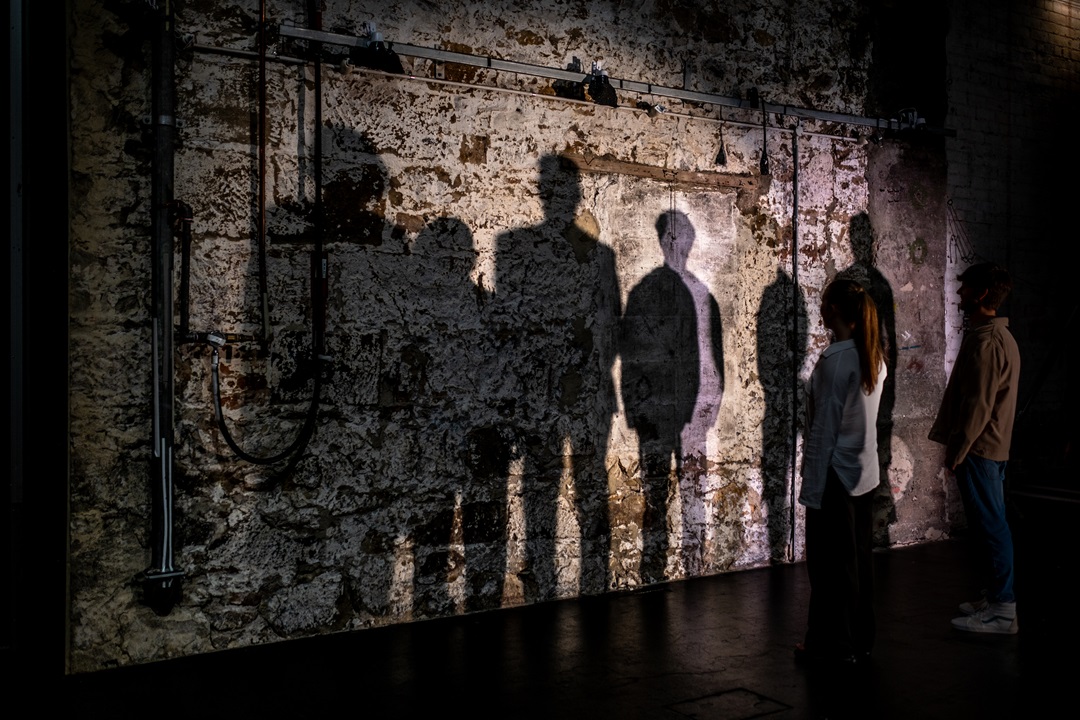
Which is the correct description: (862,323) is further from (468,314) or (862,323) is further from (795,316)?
(795,316)

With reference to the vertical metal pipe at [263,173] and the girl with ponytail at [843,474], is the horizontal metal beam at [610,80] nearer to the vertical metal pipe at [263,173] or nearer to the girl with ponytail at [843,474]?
the vertical metal pipe at [263,173]

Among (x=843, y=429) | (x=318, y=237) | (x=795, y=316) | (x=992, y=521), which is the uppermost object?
(x=318, y=237)

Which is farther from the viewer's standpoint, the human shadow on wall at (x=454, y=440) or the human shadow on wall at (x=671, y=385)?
the human shadow on wall at (x=671, y=385)

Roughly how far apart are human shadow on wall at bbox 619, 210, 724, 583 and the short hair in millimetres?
1521

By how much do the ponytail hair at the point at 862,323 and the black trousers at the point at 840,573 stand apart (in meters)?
0.42

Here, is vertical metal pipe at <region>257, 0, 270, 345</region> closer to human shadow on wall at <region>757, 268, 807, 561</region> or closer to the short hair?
human shadow on wall at <region>757, 268, 807, 561</region>

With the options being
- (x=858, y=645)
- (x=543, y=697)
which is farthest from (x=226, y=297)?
(x=858, y=645)

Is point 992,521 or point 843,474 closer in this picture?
point 843,474

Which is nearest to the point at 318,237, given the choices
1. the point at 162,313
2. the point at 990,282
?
the point at 162,313

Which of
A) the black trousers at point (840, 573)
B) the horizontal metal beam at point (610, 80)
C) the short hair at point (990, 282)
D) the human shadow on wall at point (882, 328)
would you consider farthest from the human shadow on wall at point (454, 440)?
the human shadow on wall at point (882, 328)

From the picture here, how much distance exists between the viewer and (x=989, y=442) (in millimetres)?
4145

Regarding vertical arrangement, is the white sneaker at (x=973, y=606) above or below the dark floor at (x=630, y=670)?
above

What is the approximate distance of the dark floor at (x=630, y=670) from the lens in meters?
3.36

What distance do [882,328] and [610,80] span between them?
2522 mm
